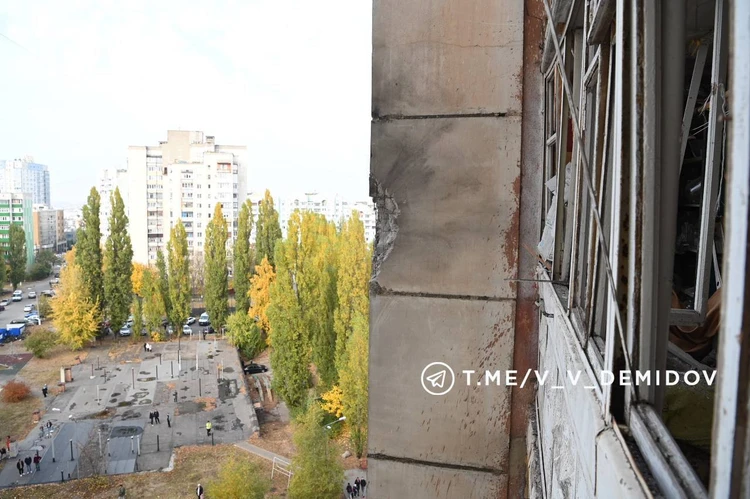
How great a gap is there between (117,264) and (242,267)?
5.71 metres

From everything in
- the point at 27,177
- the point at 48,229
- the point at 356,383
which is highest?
the point at 27,177

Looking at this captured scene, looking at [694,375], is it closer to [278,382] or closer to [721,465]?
[721,465]

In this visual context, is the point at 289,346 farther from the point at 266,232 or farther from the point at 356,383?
the point at 266,232

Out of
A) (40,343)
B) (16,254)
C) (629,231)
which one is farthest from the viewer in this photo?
(16,254)

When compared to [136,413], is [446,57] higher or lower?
higher

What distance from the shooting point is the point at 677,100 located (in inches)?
31.7

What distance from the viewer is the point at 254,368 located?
966 inches

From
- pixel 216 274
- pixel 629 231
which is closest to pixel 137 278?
pixel 216 274

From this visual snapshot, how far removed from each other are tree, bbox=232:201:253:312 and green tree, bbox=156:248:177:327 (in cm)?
329

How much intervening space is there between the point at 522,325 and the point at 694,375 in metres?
1.22

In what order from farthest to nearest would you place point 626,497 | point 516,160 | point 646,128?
1. point 516,160
2. point 646,128
3. point 626,497

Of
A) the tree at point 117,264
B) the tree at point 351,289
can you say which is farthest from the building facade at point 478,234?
the tree at point 117,264

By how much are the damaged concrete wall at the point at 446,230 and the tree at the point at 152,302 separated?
26132 millimetres

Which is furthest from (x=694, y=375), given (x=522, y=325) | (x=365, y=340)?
(x=365, y=340)
